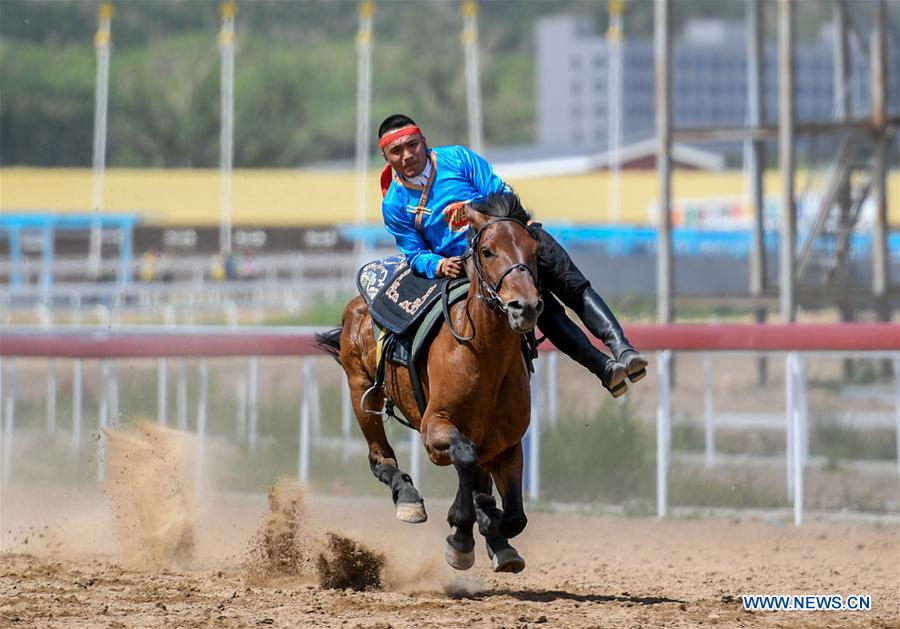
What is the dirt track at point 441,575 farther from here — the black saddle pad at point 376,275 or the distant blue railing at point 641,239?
the distant blue railing at point 641,239

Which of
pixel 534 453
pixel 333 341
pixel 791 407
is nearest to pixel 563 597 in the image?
pixel 333 341

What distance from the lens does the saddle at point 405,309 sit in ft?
28.0

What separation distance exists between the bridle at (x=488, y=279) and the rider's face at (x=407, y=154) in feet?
3.04

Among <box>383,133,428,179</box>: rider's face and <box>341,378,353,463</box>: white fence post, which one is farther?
<box>341,378,353,463</box>: white fence post

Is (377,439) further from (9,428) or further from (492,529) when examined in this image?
(9,428)

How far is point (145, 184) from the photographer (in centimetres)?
5175

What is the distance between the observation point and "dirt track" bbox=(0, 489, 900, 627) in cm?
789

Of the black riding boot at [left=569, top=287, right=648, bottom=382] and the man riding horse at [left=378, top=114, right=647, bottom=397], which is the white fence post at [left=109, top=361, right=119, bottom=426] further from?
the black riding boot at [left=569, top=287, right=648, bottom=382]

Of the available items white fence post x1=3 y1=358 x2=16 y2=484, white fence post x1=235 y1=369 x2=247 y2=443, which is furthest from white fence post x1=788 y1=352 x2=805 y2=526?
white fence post x1=3 y1=358 x2=16 y2=484

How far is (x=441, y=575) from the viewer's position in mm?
9570

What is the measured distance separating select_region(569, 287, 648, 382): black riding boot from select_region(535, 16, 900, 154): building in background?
297 ft

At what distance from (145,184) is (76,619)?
45293mm

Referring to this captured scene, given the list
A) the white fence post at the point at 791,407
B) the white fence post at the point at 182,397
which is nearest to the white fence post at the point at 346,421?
the white fence post at the point at 182,397

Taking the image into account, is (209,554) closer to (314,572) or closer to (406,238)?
(314,572)
